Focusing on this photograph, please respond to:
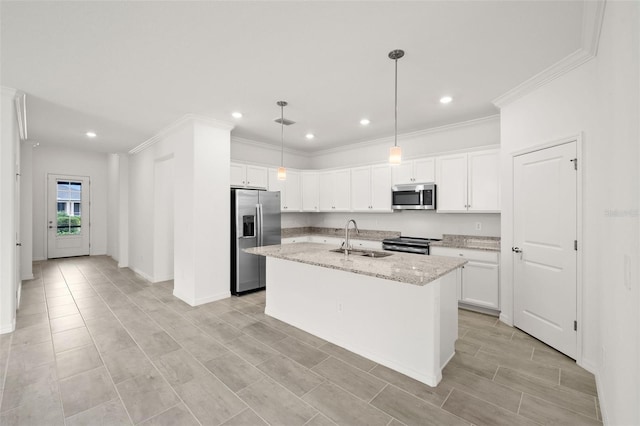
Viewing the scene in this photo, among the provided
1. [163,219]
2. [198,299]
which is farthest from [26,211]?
[198,299]

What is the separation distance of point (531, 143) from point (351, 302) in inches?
102

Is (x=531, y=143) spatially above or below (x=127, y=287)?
above

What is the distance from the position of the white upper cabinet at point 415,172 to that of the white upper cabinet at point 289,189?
208cm

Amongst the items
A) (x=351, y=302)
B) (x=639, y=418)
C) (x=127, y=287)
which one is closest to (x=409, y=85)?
(x=351, y=302)

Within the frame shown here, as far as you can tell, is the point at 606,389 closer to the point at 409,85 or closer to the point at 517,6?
the point at 517,6

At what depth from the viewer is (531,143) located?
318 centimetres

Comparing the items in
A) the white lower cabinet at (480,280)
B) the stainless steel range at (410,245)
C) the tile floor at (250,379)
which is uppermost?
the stainless steel range at (410,245)

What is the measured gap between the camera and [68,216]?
26.1 ft

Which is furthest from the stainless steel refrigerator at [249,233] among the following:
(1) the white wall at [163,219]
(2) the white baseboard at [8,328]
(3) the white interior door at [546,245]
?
(3) the white interior door at [546,245]

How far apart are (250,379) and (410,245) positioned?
117 inches

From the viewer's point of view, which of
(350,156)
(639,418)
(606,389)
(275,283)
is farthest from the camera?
(350,156)

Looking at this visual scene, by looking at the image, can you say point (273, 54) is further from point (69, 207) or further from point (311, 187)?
point (69, 207)

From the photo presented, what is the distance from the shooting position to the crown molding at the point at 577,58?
195cm

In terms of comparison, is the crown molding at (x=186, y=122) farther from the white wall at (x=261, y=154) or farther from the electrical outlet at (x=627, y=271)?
the electrical outlet at (x=627, y=271)
